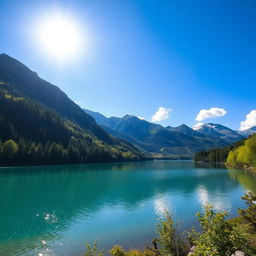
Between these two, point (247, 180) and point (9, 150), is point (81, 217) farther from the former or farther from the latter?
point (9, 150)

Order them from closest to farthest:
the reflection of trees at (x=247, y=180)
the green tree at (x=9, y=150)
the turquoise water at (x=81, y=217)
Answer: the turquoise water at (x=81, y=217)
the reflection of trees at (x=247, y=180)
the green tree at (x=9, y=150)

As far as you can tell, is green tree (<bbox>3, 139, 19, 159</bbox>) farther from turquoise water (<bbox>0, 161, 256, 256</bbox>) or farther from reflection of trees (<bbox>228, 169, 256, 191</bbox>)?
reflection of trees (<bbox>228, 169, 256, 191</bbox>)

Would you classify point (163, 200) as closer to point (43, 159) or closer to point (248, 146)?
point (248, 146)

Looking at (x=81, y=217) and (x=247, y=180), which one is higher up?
(x=247, y=180)

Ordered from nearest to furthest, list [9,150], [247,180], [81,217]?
[81,217]
[247,180]
[9,150]

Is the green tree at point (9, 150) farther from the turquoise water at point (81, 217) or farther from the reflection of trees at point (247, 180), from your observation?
the reflection of trees at point (247, 180)

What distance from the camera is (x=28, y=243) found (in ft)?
84.4

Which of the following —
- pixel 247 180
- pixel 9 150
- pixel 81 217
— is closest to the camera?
pixel 81 217

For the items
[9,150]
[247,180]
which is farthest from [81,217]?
[9,150]

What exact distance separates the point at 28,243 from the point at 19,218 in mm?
12629

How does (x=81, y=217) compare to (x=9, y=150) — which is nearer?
→ (x=81, y=217)

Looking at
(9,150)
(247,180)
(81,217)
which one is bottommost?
(81,217)

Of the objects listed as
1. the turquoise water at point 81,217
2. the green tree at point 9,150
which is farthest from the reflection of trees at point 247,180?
the green tree at point 9,150

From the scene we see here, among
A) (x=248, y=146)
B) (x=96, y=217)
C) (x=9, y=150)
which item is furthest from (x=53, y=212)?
(x=9, y=150)
